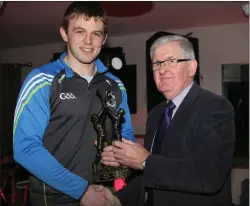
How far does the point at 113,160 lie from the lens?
4.28 ft

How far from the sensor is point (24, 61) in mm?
6543

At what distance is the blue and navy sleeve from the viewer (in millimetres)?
1251

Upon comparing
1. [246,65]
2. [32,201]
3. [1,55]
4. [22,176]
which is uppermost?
[1,55]

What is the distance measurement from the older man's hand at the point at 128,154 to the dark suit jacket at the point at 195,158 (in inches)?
1.4

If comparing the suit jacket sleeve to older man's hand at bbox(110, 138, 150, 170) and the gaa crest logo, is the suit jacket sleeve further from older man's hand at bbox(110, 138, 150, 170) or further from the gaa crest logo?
the gaa crest logo

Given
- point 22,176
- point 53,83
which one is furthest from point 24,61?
point 53,83

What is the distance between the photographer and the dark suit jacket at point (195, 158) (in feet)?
4.15

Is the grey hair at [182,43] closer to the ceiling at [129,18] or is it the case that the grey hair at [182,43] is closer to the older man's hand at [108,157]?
the older man's hand at [108,157]

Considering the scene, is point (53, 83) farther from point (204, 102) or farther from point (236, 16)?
point (236, 16)

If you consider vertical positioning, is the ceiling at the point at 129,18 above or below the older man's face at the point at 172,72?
above

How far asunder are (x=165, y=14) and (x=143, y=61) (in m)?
1.20

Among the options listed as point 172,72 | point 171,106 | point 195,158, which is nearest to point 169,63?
point 172,72

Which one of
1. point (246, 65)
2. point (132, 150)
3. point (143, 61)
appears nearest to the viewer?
point (132, 150)

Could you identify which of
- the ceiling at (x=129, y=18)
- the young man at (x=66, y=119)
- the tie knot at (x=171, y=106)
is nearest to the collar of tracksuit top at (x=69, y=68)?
the young man at (x=66, y=119)
